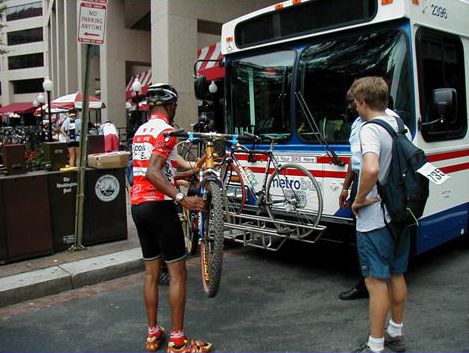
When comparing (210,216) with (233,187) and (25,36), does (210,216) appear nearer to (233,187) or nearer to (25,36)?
(233,187)

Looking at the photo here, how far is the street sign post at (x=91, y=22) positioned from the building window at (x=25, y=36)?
62.3 m

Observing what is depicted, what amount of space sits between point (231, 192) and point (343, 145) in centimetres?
149

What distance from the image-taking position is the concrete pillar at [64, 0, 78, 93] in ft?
91.6

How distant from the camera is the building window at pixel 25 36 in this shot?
205 ft

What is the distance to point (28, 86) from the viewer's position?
63.6 metres

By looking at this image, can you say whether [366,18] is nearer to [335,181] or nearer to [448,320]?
[335,181]

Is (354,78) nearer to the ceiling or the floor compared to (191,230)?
nearer to the ceiling

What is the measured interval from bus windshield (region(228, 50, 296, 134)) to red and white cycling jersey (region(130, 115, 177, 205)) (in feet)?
7.39

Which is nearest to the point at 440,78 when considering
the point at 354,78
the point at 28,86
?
the point at 354,78

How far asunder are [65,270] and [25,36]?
218 ft

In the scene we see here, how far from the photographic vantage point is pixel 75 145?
12.7 meters

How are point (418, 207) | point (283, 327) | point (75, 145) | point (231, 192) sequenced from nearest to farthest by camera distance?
point (418, 207) < point (283, 327) < point (231, 192) < point (75, 145)

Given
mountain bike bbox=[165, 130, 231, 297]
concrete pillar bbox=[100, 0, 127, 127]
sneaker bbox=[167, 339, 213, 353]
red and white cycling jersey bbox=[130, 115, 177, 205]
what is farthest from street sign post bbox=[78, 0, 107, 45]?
concrete pillar bbox=[100, 0, 127, 127]

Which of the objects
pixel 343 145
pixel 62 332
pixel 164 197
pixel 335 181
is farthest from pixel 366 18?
pixel 62 332
